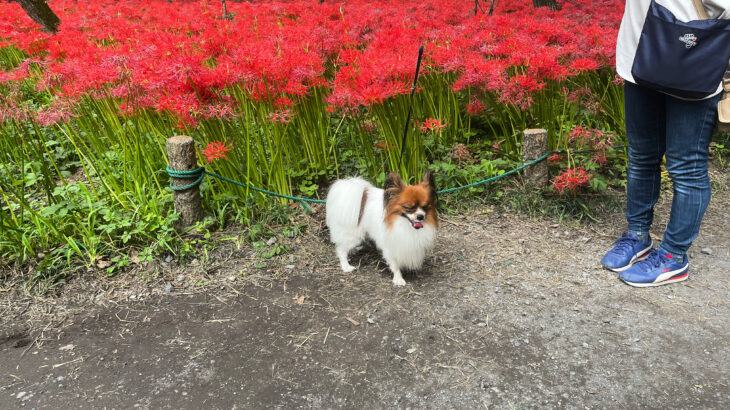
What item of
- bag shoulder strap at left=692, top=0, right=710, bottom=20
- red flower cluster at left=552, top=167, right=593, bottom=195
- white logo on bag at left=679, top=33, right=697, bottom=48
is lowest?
red flower cluster at left=552, top=167, right=593, bottom=195

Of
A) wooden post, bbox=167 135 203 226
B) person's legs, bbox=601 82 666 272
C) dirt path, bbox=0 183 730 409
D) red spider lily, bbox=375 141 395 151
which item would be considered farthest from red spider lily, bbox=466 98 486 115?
wooden post, bbox=167 135 203 226

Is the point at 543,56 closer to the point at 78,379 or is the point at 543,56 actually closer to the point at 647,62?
the point at 647,62

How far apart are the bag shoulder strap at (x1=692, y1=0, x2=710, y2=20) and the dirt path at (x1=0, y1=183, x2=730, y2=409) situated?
56.9 inches

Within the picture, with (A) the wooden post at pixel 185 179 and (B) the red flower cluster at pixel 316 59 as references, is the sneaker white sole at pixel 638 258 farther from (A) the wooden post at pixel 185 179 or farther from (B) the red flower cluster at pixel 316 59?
(A) the wooden post at pixel 185 179

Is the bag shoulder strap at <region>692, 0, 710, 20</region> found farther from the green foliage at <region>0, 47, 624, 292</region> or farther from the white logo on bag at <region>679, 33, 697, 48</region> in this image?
the green foliage at <region>0, 47, 624, 292</region>

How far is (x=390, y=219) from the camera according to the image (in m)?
2.54

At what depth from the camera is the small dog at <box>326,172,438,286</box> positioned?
245 centimetres

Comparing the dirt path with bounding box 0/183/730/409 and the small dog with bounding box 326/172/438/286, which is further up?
the small dog with bounding box 326/172/438/286

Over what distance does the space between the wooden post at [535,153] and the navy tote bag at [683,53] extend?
47.5 inches

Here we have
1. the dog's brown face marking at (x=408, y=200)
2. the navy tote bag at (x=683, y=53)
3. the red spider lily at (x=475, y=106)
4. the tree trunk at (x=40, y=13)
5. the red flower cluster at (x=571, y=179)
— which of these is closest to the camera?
the navy tote bag at (x=683, y=53)

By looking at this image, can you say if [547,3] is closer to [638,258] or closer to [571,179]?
[571,179]

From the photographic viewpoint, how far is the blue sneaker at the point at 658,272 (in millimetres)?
2650

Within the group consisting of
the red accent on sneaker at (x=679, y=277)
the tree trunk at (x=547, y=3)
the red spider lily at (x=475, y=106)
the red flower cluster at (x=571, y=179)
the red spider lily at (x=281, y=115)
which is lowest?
the red accent on sneaker at (x=679, y=277)

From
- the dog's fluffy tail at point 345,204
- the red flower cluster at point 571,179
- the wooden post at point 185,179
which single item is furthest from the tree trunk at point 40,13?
the red flower cluster at point 571,179
